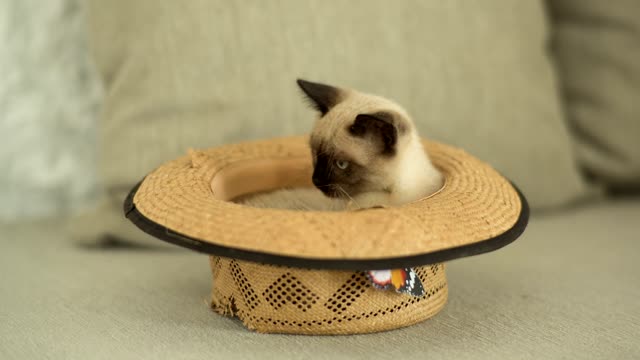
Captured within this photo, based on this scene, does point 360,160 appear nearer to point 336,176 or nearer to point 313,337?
point 336,176

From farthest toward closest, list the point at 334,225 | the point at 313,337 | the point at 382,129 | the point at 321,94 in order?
the point at 321,94 < the point at 382,129 < the point at 313,337 < the point at 334,225

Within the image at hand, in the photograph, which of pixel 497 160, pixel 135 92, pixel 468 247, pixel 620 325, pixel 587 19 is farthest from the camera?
pixel 587 19

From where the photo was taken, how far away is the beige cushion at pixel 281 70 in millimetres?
1573

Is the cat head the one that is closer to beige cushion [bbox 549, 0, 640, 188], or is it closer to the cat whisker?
the cat whisker

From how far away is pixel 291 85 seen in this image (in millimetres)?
1605

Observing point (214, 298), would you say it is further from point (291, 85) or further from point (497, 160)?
point (497, 160)

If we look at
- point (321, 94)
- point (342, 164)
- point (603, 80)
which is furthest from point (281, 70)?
point (603, 80)

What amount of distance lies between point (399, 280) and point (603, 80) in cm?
97

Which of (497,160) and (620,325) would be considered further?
(497,160)

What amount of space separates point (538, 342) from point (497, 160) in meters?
0.63

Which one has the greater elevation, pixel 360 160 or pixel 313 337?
pixel 360 160

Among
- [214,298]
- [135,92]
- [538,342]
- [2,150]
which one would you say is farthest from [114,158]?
[538,342]

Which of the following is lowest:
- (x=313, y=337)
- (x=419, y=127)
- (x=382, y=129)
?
(x=313, y=337)

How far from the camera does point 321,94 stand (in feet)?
4.55
